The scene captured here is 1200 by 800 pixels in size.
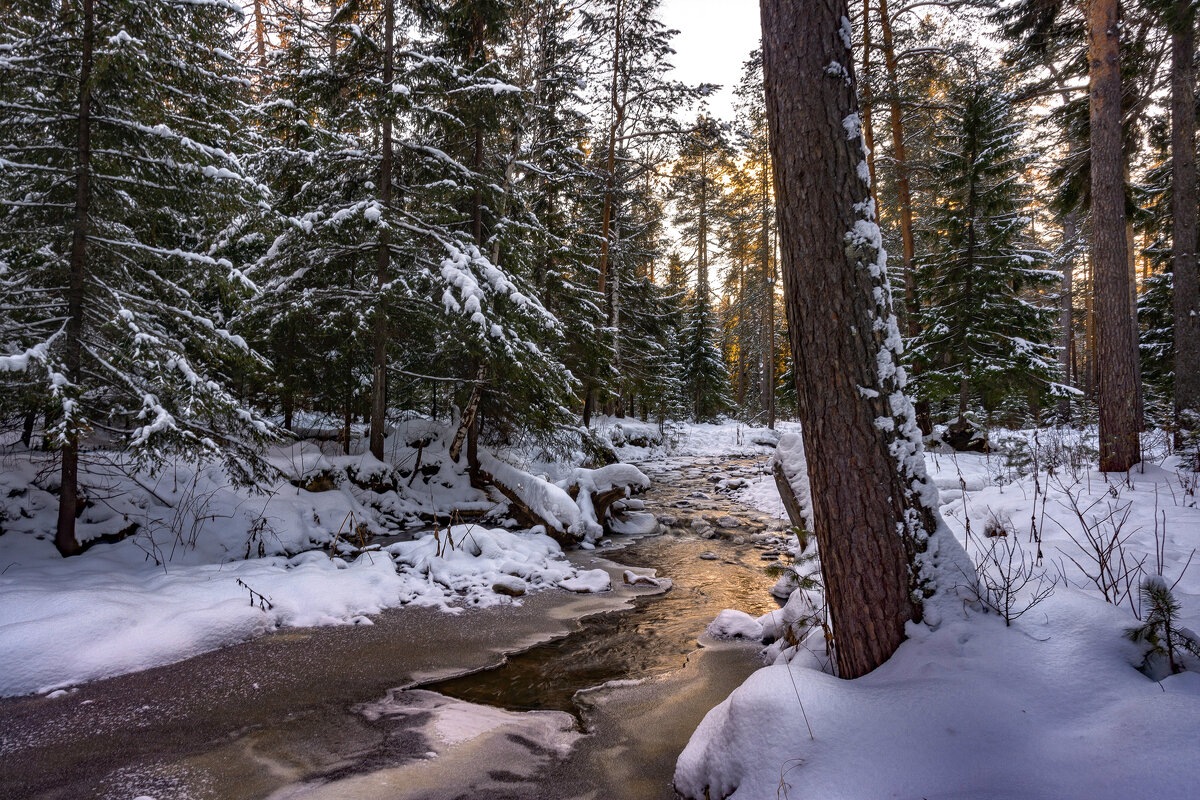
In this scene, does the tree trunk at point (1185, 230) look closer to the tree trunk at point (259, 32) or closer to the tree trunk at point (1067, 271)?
the tree trunk at point (1067, 271)

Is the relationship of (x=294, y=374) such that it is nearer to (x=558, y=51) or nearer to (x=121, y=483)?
(x=121, y=483)

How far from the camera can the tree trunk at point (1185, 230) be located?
860 cm

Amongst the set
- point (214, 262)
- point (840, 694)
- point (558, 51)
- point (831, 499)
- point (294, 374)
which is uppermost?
point (558, 51)

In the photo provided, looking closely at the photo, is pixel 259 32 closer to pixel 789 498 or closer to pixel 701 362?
pixel 789 498

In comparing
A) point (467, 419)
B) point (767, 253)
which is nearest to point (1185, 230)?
point (467, 419)

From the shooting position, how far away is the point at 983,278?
13.0 m

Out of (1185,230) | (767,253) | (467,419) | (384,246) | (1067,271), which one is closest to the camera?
(1185,230)

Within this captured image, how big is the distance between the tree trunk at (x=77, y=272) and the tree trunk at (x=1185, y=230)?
1441cm

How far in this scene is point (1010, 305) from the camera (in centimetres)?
A: 1323

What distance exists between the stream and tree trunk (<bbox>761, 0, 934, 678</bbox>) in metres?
1.51

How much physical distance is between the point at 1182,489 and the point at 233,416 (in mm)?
10613

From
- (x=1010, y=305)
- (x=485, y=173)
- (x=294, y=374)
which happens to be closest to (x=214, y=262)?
(x=294, y=374)

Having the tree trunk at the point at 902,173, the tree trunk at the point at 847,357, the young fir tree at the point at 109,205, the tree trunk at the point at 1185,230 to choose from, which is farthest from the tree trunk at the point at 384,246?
the tree trunk at the point at 1185,230

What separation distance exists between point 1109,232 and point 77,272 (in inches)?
492
